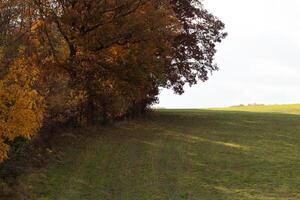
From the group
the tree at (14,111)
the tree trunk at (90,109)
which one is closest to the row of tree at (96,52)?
the tree trunk at (90,109)

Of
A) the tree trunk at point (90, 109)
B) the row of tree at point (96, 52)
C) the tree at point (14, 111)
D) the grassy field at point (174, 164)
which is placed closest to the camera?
the tree at point (14, 111)

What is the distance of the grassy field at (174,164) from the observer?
1958 cm

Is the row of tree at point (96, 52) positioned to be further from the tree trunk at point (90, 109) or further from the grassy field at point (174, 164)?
the grassy field at point (174, 164)

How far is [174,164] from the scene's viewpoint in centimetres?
2422

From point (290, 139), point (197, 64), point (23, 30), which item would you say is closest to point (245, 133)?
point (290, 139)

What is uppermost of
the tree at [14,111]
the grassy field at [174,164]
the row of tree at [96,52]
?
the row of tree at [96,52]

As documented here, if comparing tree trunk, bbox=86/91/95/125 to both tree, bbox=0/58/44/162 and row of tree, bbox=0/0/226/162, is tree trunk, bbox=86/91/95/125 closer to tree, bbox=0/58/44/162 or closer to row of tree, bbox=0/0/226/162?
row of tree, bbox=0/0/226/162

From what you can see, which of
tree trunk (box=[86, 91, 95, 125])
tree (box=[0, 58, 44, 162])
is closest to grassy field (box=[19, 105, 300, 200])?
tree trunk (box=[86, 91, 95, 125])

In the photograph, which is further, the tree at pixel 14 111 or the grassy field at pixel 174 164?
the grassy field at pixel 174 164

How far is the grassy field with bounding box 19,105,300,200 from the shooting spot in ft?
64.2

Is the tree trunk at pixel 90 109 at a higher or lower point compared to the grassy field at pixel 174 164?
higher

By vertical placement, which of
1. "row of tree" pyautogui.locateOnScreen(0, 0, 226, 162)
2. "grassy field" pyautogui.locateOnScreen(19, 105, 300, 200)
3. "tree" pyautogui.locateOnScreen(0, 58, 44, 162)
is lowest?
"grassy field" pyautogui.locateOnScreen(19, 105, 300, 200)

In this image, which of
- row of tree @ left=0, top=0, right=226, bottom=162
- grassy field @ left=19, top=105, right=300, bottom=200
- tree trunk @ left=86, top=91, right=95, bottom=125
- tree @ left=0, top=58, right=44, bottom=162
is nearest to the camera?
tree @ left=0, top=58, right=44, bottom=162

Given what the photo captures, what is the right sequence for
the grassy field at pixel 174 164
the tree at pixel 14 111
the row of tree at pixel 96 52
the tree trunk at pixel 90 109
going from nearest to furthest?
the tree at pixel 14 111, the grassy field at pixel 174 164, the row of tree at pixel 96 52, the tree trunk at pixel 90 109
